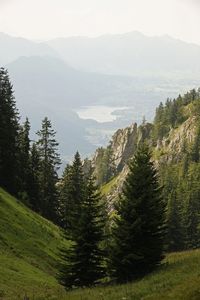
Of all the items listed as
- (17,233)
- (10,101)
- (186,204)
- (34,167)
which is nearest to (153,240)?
(17,233)

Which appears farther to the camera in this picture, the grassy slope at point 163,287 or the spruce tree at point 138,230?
the spruce tree at point 138,230

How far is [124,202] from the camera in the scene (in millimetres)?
27156

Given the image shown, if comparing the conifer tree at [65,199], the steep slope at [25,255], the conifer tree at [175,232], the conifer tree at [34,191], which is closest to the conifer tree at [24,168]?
the conifer tree at [34,191]

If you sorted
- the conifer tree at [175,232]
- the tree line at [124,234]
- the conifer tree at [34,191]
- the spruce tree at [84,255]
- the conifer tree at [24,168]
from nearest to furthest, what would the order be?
1. the tree line at [124,234]
2. the spruce tree at [84,255]
3. the conifer tree at [24,168]
4. the conifer tree at [34,191]
5. the conifer tree at [175,232]

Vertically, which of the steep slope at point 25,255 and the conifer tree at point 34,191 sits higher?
the steep slope at point 25,255

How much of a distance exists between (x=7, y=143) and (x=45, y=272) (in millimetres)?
28451

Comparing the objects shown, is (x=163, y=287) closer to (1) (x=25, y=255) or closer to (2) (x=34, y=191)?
(1) (x=25, y=255)

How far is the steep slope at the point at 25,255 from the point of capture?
93.4 feet

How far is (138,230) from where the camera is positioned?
2641cm

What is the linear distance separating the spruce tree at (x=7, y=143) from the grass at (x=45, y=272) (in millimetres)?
12520

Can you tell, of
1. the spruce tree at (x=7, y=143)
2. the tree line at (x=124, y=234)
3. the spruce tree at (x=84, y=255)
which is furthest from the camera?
the spruce tree at (x=7, y=143)

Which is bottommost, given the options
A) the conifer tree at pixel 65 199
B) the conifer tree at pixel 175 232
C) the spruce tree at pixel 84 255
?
the conifer tree at pixel 175 232

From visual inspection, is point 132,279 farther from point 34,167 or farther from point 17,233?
point 34,167

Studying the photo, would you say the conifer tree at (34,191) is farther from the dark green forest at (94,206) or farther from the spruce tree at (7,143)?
the spruce tree at (7,143)
